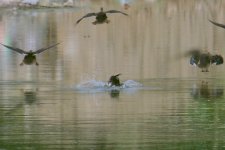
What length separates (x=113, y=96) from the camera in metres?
14.9

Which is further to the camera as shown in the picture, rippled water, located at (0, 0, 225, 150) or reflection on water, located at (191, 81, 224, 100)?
reflection on water, located at (191, 81, 224, 100)

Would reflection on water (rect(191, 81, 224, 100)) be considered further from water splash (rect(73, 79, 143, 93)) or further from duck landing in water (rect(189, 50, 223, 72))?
duck landing in water (rect(189, 50, 223, 72))

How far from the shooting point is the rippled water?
11492 millimetres

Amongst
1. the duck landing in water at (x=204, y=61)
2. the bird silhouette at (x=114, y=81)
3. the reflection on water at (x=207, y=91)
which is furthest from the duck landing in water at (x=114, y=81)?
the duck landing in water at (x=204, y=61)

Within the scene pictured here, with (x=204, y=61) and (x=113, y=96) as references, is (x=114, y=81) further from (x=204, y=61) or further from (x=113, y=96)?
(x=204, y=61)

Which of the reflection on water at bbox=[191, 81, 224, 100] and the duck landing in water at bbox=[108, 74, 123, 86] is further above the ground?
the duck landing in water at bbox=[108, 74, 123, 86]

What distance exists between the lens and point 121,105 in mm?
13922

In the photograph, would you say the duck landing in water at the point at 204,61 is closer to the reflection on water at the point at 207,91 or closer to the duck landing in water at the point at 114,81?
the reflection on water at the point at 207,91

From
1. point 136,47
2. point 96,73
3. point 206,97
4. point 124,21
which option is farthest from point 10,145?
point 124,21

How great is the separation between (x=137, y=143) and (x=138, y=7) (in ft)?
119

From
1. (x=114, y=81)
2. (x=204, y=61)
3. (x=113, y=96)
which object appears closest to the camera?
(x=113, y=96)

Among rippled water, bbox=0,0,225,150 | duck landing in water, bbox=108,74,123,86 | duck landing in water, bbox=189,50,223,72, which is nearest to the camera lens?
rippled water, bbox=0,0,225,150

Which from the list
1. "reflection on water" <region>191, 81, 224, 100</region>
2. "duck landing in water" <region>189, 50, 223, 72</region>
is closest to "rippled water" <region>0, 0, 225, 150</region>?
"reflection on water" <region>191, 81, 224, 100</region>

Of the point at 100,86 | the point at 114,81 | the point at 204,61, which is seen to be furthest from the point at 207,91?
the point at 204,61
